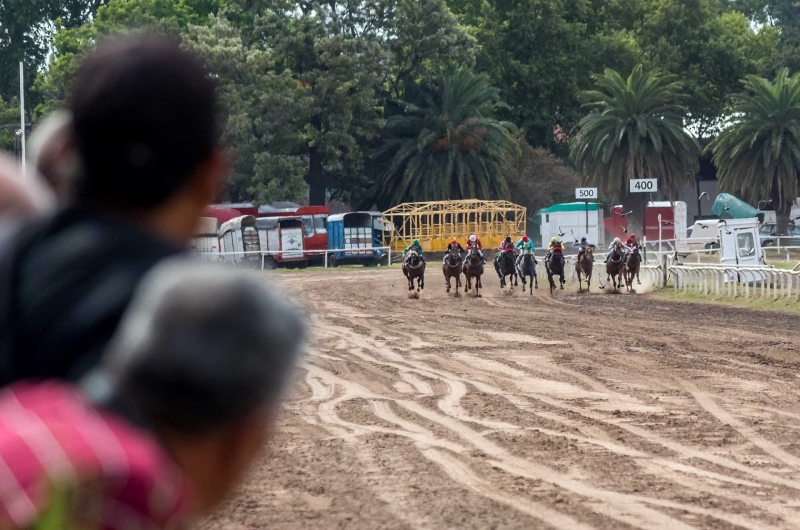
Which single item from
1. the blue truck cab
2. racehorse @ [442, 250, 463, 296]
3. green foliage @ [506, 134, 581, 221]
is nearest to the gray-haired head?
racehorse @ [442, 250, 463, 296]

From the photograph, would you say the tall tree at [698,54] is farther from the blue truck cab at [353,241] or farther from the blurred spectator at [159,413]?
the blurred spectator at [159,413]

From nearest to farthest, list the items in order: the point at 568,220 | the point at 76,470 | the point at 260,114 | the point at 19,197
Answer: the point at 76,470, the point at 19,197, the point at 260,114, the point at 568,220

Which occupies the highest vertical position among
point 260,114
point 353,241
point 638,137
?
point 260,114

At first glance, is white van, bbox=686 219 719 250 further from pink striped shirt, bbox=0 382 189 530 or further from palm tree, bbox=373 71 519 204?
pink striped shirt, bbox=0 382 189 530

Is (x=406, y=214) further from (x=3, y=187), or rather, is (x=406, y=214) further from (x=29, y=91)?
(x=3, y=187)

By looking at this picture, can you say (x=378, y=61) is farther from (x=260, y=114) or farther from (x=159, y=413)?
(x=159, y=413)

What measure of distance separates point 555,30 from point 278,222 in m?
29.7

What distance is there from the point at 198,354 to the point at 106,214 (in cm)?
40

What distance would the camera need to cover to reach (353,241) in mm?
52156

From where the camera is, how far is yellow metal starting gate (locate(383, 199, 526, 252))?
181ft

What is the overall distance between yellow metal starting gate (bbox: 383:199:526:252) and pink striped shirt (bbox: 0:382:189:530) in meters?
53.1

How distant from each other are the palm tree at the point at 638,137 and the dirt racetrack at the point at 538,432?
3561cm

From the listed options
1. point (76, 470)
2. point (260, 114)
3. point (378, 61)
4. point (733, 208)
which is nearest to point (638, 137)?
point (733, 208)

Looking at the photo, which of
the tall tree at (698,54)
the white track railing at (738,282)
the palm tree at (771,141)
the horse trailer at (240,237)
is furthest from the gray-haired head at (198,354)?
the tall tree at (698,54)
